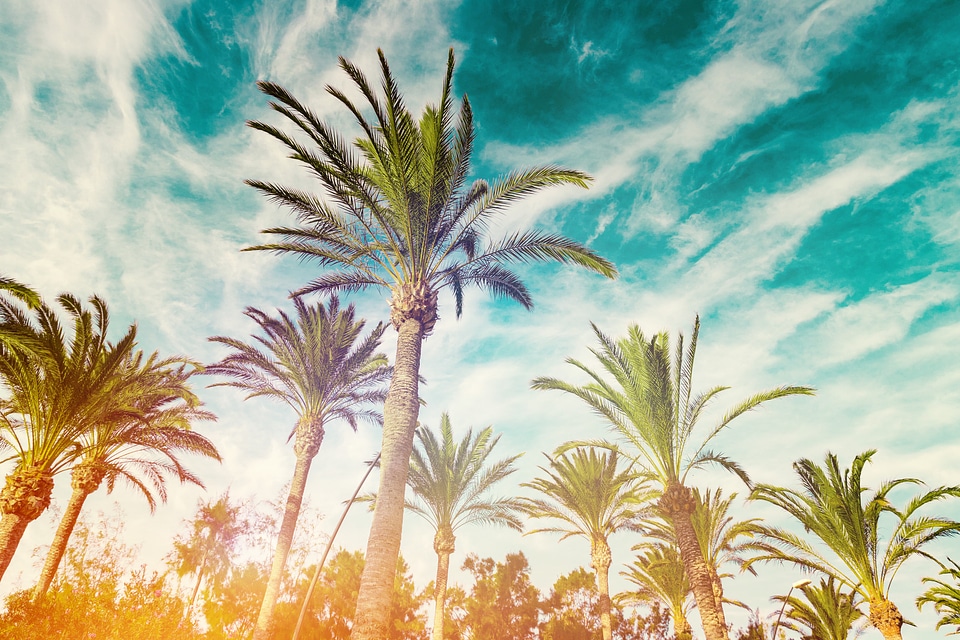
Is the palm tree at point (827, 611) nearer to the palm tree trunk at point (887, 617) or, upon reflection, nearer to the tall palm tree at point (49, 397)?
the palm tree trunk at point (887, 617)

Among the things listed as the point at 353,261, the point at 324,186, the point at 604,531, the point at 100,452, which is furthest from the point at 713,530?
the point at 100,452

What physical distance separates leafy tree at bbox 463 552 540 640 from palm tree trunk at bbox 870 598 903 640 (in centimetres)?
1752

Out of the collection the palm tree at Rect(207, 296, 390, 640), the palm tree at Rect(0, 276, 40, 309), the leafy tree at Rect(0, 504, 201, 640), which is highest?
the palm tree at Rect(207, 296, 390, 640)

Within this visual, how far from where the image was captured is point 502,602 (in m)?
28.7

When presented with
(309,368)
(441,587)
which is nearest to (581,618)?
(441,587)

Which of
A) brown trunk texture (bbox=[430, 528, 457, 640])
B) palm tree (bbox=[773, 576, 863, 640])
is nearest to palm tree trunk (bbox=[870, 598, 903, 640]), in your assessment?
palm tree (bbox=[773, 576, 863, 640])

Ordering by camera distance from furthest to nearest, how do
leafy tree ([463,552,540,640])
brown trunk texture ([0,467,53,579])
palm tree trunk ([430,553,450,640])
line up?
leafy tree ([463,552,540,640]) < palm tree trunk ([430,553,450,640]) < brown trunk texture ([0,467,53,579])

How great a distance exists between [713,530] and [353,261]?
1843 cm

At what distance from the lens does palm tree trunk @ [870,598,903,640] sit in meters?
14.3

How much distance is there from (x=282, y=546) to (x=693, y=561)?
41.3ft

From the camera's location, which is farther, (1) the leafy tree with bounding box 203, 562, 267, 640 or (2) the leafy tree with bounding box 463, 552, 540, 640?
(2) the leafy tree with bounding box 463, 552, 540, 640

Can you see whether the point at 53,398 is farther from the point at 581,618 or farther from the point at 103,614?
the point at 581,618

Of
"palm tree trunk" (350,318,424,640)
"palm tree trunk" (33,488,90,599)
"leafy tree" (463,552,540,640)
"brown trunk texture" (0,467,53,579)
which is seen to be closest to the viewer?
"palm tree trunk" (350,318,424,640)

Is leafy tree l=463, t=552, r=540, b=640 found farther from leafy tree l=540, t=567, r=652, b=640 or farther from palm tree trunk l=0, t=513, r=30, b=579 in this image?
palm tree trunk l=0, t=513, r=30, b=579
